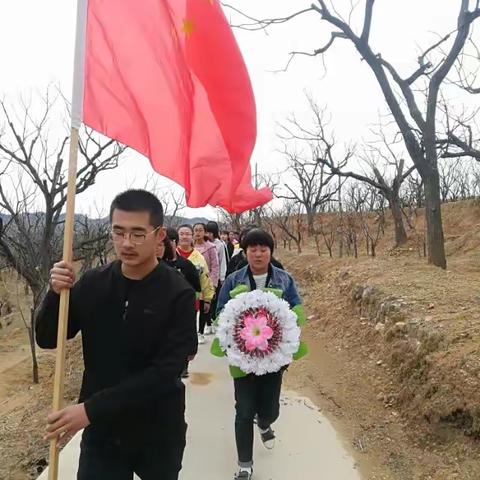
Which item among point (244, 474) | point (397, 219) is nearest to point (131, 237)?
point (244, 474)

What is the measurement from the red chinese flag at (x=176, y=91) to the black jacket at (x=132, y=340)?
852 mm

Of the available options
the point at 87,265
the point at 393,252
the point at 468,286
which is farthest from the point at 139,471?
the point at 393,252

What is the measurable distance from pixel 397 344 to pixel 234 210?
321 cm

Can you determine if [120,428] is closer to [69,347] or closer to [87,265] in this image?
[69,347]

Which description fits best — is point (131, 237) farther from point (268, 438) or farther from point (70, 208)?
point (268, 438)

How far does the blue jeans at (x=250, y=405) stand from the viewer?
315 centimetres

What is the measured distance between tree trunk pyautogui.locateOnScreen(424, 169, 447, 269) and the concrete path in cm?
605

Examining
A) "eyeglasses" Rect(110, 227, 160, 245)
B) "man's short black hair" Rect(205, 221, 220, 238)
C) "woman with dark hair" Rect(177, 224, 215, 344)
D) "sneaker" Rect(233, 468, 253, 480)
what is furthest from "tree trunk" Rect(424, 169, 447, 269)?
"eyeglasses" Rect(110, 227, 160, 245)

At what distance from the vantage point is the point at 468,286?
23.1 ft

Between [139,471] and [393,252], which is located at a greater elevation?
[393,252]

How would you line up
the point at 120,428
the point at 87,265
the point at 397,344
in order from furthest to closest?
1. the point at 87,265
2. the point at 397,344
3. the point at 120,428

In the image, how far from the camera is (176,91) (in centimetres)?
265

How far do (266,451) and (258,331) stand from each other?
1.10m

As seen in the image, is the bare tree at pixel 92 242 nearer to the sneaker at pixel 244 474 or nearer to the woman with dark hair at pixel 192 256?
the woman with dark hair at pixel 192 256
